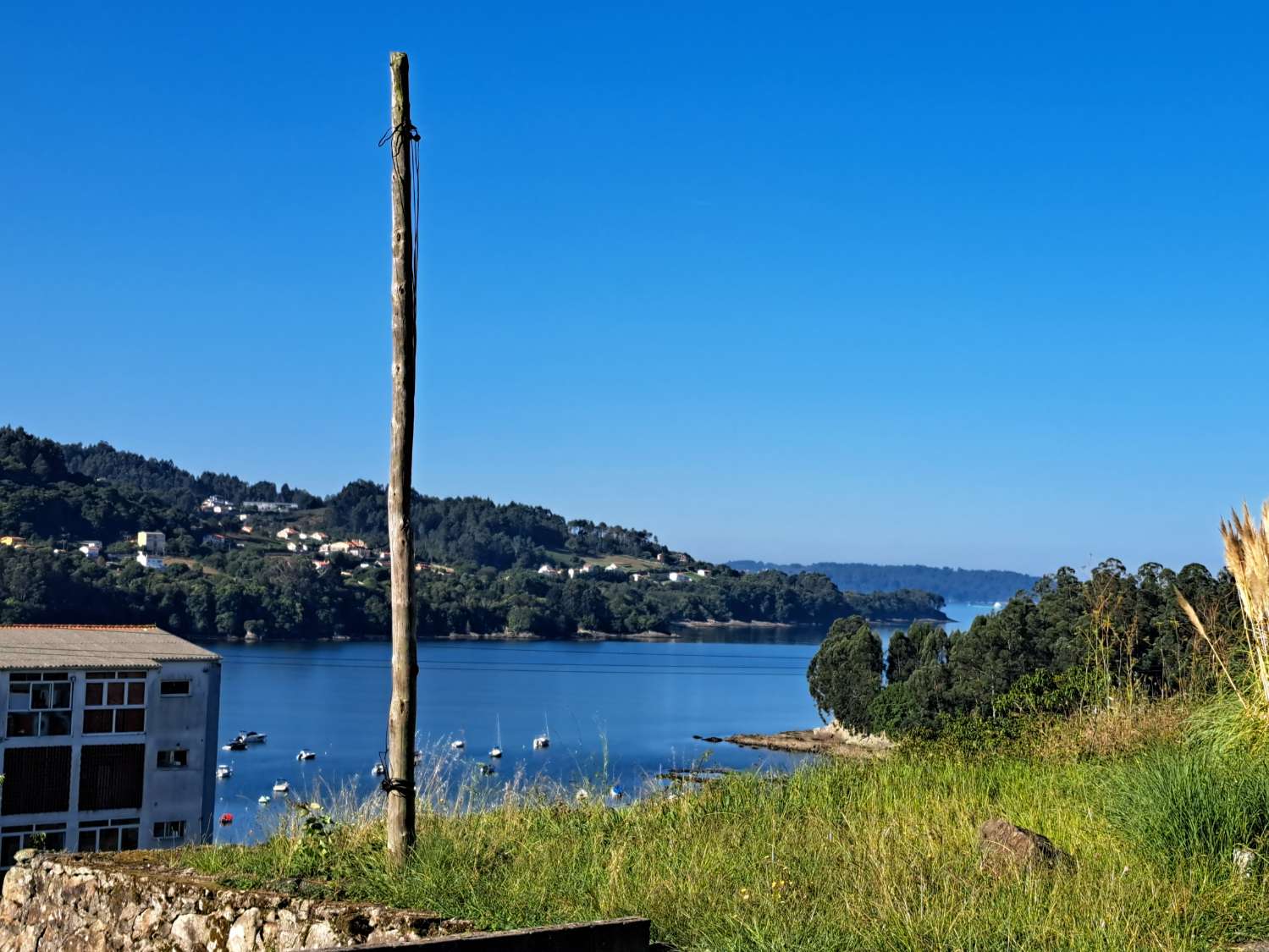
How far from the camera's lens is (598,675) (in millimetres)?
119562

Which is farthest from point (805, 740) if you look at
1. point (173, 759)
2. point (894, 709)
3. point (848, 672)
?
point (173, 759)

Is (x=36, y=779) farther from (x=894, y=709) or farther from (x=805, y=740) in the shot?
(x=805, y=740)

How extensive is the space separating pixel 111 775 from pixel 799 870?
96.1ft

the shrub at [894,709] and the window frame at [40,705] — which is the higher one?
the window frame at [40,705]

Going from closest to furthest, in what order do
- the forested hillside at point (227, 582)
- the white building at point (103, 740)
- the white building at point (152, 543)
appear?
the white building at point (103, 740) < the forested hillside at point (227, 582) < the white building at point (152, 543)

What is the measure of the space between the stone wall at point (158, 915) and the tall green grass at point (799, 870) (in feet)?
0.71

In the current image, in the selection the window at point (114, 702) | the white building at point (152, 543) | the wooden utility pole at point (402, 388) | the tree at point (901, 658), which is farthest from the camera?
the white building at point (152, 543)

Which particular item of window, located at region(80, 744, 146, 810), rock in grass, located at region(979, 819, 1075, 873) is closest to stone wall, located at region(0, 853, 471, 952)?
rock in grass, located at region(979, 819, 1075, 873)

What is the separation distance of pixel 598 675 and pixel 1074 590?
251 ft

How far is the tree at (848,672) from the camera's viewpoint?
222 ft

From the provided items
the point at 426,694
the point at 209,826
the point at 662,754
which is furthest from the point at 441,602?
the point at 209,826

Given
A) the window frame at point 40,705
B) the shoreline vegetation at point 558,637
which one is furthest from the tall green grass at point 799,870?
the shoreline vegetation at point 558,637

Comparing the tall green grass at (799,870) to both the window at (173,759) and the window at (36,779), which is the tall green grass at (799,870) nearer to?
the window at (36,779)

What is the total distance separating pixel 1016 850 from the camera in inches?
241
